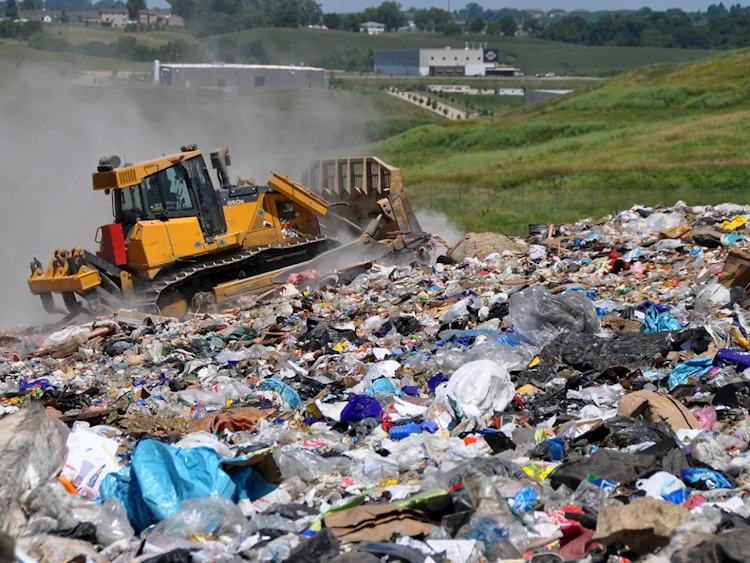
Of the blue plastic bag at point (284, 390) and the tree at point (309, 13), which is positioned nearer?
the blue plastic bag at point (284, 390)

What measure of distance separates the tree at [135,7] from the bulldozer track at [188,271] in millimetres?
104022

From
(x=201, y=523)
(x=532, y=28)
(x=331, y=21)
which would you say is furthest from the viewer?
(x=532, y=28)

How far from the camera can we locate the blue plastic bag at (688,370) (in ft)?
23.5

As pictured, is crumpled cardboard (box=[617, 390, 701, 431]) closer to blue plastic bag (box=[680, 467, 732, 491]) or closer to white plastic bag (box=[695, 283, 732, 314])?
blue plastic bag (box=[680, 467, 732, 491])

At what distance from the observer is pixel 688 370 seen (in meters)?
Result: 7.27

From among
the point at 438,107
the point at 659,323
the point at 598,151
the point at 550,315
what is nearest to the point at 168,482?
the point at 550,315

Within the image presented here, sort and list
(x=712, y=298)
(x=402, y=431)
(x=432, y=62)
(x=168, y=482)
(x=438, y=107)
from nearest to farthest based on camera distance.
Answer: (x=168, y=482)
(x=402, y=431)
(x=712, y=298)
(x=438, y=107)
(x=432, y=62)

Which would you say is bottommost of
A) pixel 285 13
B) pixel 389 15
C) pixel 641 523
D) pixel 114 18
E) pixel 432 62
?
pixel 641 523

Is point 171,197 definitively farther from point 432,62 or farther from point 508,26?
point 508,26

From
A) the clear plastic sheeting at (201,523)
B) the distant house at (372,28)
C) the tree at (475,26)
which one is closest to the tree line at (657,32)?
the tree at (475,26)

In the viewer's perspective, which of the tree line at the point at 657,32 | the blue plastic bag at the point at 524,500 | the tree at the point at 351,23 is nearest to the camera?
the blue plastic bag at the point at 524,500

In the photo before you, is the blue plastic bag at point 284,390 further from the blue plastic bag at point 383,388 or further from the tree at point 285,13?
the tree at point 285,13

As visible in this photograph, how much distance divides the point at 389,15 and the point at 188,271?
549ft

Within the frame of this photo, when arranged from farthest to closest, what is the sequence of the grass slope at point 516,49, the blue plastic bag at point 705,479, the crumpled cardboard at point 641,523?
the grass slope at point 516,49
the blue plastic bag at point 705,479
the crumpled cardboard at point 641,523
